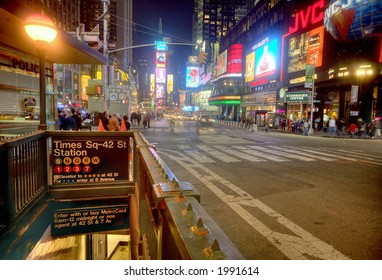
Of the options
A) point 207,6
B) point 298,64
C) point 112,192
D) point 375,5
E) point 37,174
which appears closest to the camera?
point 37,174

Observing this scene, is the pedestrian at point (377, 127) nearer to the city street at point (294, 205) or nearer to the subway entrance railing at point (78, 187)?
the city street at point (294, 205)

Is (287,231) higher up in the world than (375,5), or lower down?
lower down

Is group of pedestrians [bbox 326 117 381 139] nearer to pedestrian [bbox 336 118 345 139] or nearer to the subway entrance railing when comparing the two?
pedestrian [bbox 336 118 345 139]

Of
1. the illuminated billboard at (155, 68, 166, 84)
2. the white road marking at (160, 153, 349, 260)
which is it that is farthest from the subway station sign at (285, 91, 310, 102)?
the illuminated billboard at (155, 68, 166, 84)

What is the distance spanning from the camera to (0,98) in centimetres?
1087

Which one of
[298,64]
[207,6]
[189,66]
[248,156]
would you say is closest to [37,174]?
[248,156]

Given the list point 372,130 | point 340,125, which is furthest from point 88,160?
point 340,125

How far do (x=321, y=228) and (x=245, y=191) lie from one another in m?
2.63

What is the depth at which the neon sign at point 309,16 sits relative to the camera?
125 feet

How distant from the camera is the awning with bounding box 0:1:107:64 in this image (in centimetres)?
655

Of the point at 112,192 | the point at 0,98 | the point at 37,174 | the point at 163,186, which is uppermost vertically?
the point at 0,98

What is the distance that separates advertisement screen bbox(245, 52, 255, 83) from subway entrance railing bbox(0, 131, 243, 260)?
198ft

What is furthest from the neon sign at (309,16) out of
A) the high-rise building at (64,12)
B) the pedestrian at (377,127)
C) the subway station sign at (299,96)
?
the high-rise building at (64,12)

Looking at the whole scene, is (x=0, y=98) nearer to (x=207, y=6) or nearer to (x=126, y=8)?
(x=126, y=8)
